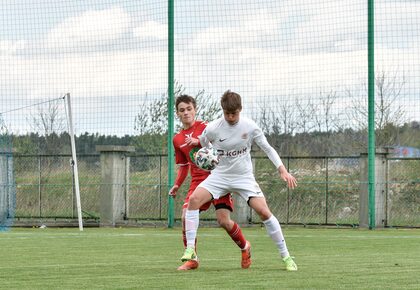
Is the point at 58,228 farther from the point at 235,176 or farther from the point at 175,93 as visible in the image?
the point at 235,176

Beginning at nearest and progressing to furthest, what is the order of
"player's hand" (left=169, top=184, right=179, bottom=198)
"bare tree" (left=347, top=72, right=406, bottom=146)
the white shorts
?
the white shorts
"player's hand" (left=169, top=184, right=179, bottom=198)
"bare tree" (left=347, top=72, right=406, bottom=146)

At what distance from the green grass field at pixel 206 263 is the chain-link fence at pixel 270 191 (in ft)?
12.9

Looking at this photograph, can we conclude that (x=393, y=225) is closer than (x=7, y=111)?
Yes

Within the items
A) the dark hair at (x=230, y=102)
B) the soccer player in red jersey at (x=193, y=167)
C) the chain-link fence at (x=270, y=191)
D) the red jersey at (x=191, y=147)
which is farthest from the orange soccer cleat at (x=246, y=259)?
the chain-link fence at (x=270, y=191)

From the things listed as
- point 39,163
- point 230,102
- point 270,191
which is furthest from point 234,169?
point 39,163

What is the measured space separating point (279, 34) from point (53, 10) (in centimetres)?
558

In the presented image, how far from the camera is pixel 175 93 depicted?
819 inches

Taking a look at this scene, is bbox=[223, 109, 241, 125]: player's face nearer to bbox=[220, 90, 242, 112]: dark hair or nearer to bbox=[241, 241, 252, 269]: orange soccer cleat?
bbox=[220, 90, 242, 112]: dark hair

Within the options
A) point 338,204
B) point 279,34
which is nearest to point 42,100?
point 279,34

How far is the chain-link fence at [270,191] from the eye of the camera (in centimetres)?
2111

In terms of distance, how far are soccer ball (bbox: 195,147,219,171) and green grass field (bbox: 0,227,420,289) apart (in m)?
1.03

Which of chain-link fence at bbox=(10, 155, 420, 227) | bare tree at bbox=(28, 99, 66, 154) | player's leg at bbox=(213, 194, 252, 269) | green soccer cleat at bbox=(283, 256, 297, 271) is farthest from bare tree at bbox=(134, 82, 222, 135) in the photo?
green soccer cleat at bbox=(283, 256, 297, 271)

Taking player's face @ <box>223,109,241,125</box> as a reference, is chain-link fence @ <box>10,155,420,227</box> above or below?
below

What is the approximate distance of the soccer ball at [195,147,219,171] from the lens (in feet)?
31.1
